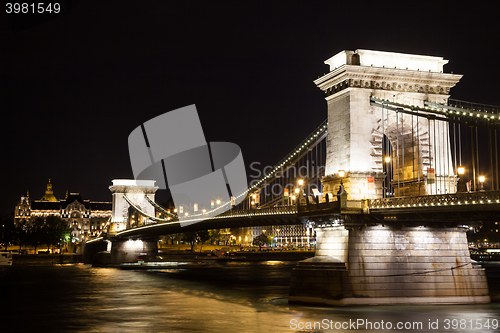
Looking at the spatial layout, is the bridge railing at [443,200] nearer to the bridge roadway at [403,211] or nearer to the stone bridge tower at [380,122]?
the bridge roadway at [403,211]

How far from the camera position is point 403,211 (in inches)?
1140

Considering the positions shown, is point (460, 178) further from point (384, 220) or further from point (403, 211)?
point (403, 211)

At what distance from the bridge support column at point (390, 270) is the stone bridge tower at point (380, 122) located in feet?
11.1

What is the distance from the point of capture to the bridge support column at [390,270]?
1208 inches

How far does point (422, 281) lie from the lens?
3153 centimetres

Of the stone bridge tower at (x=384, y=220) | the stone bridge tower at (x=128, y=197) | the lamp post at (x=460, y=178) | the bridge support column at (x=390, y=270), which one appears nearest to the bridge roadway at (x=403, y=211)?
the stone bridge tower at (x=384, y=220)

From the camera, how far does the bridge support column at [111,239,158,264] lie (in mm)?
94375

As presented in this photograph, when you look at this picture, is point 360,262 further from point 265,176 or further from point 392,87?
point 265,176

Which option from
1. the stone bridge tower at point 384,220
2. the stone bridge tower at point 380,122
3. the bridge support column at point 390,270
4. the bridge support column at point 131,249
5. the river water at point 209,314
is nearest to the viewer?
the river water at point 209,314

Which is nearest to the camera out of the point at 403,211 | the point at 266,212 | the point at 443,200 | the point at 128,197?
the point at 443,200

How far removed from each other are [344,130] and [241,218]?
13194 millimetres

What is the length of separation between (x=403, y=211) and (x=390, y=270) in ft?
13.4

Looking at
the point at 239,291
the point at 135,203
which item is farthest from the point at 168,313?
the point at 135,203

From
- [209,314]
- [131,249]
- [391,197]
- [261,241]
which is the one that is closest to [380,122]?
[391,197]
